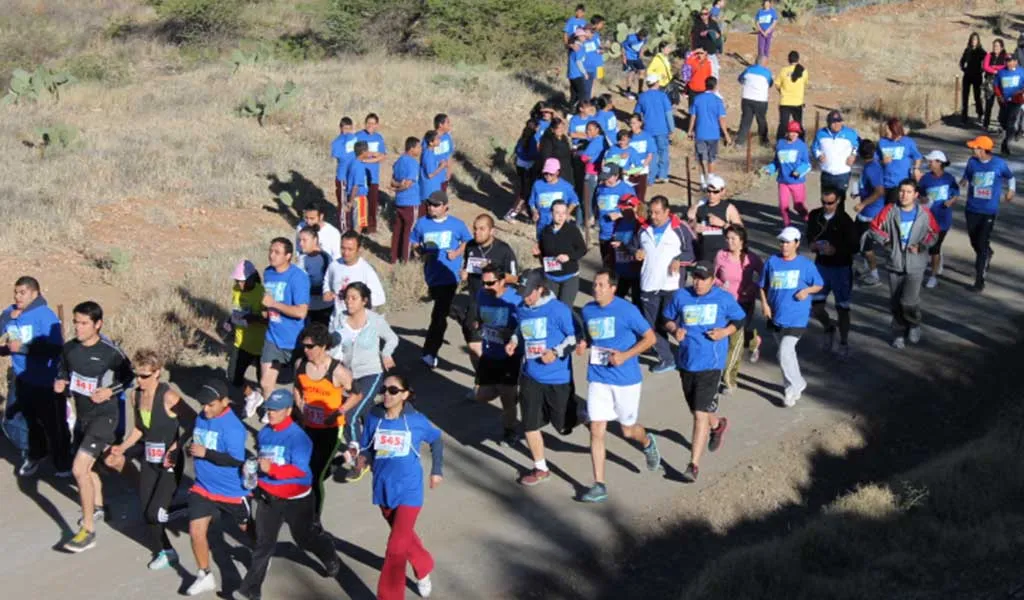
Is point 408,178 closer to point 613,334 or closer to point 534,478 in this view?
point 534,478

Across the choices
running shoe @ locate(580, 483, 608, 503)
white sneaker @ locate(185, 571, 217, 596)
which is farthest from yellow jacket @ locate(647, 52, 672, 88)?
white sneaker @ locate(185, 571, 217, 596)

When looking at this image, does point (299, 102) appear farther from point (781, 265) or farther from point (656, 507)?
point (656, 507)

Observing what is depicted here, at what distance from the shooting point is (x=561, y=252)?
13.5m

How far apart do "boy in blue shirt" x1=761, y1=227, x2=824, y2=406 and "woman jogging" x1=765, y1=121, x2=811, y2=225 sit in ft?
15.3

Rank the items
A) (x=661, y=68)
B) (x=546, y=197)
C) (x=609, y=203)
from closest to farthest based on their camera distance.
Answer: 1. (x=609, y=203)
2. (x=546, y=197)
3. (x=661, y=68)

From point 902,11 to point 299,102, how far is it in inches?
Result: 841

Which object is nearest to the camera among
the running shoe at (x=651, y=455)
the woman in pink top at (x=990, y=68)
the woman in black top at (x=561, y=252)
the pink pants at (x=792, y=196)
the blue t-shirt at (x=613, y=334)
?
the blue t-shirt at (x=613, y=334)

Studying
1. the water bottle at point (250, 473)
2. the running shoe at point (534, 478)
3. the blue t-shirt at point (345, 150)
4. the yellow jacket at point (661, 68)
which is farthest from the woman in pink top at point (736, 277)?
the yellow jacket at point (661, 68)

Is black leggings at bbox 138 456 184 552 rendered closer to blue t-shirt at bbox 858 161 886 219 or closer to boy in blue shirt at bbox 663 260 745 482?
boy in blue shirt at bbox 663 260 745 482

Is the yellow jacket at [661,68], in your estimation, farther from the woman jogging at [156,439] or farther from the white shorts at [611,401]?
the woman jogging at [156,439]

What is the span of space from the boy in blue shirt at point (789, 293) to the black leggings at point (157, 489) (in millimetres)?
5642

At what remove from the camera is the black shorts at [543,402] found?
36.8ft

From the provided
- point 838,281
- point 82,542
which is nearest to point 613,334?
point 838,281

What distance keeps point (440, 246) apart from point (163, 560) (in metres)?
4.64
